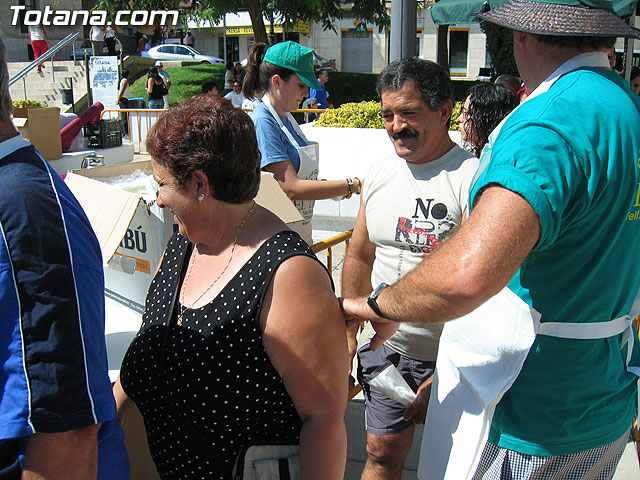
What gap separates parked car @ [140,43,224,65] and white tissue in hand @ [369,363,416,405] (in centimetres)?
3051

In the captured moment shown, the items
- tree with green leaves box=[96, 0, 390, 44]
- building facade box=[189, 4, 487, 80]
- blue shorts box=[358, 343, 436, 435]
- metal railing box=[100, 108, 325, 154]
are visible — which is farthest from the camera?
building facade box=[189, 4, 487, 80]

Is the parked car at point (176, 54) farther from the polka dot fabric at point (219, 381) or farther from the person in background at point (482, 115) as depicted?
the polka dot fabric at point (219, 381)

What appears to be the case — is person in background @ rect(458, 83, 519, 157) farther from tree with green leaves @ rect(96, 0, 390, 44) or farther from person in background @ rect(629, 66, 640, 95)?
tree with green leaves @ rect(96, 0, 390, 44)

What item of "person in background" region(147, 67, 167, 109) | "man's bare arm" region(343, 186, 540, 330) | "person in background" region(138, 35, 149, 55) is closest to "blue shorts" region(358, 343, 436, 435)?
"man's bare arm" region(343, 186, 540, 330)

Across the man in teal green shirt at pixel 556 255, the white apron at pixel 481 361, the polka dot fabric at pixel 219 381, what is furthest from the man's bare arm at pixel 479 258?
the polka dot fabric at pixel 219 381

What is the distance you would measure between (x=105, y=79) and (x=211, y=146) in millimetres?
16774

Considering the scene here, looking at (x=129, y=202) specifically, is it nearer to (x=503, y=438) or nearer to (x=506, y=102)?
(x=503, y=438)

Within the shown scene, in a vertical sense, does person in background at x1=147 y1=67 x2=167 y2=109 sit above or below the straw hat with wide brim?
above

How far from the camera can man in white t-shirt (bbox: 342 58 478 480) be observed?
263 cm

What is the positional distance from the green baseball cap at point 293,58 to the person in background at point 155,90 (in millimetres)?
13324

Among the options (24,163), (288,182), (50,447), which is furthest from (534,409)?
(288,182)

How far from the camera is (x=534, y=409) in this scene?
1717 millimetres

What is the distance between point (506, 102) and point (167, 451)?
269cm

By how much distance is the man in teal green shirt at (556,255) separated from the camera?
145 cm
